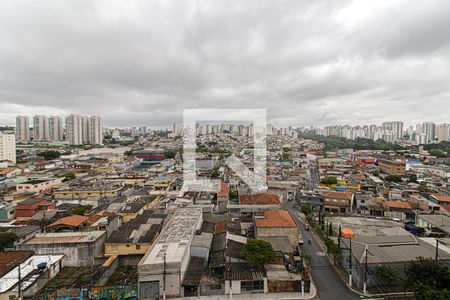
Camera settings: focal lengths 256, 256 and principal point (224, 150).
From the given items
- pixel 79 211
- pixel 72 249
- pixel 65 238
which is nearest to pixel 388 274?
pixel 72 249

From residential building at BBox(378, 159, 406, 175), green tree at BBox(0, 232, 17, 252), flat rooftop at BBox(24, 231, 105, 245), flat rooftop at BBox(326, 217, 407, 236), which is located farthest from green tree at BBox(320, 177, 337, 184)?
green tree at BBox(0, 232, 17, 252)

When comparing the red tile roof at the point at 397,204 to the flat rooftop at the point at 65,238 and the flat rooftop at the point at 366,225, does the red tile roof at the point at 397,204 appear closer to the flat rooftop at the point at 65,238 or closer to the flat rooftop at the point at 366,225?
the flat rooftop at the point at 366,225

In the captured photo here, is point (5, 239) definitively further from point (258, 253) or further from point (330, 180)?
point (330, 180)

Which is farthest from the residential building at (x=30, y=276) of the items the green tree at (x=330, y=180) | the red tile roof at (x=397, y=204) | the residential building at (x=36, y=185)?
the green tree at (x=330, y=180)

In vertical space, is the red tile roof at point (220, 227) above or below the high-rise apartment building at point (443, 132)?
below

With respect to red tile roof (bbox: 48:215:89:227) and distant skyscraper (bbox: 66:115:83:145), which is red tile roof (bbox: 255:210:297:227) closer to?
red tile roof (bbox: 48:215:89:227)

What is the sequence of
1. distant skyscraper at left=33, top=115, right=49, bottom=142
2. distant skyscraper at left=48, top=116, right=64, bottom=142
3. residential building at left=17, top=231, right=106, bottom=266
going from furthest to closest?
distant skyscraper at left=48, top=116, right=64, bottom=142 < distant skyscraper at left=33, top=115, right=49, bottom=142 < residential building at left=17, top=231, right=106, bottom=266
